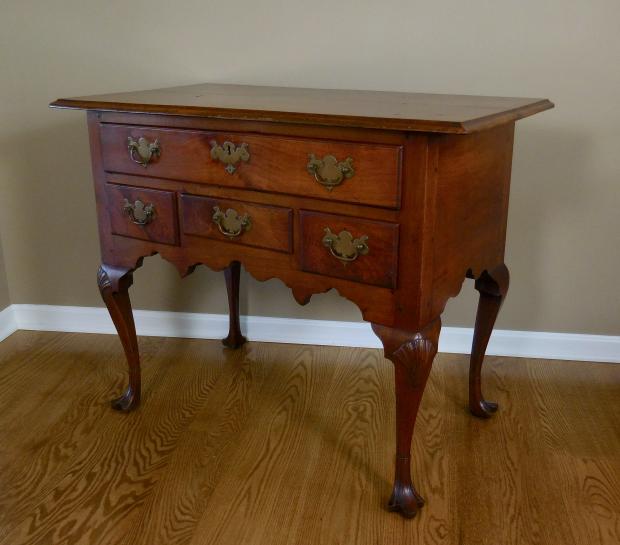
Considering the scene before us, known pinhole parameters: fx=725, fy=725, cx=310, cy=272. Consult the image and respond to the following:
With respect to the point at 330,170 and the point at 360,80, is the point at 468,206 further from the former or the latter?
the point at 360,80

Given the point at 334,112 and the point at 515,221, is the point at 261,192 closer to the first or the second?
the point at 334,112

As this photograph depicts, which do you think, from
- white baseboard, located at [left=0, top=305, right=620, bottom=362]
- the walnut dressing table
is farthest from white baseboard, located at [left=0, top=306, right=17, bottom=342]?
the walnut dressing table

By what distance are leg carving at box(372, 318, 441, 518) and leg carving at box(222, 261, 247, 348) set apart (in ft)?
3.00

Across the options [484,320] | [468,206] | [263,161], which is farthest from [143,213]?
[484,320]

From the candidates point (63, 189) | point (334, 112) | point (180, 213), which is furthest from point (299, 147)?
point (63, 189)

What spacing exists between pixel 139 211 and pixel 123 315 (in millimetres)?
355

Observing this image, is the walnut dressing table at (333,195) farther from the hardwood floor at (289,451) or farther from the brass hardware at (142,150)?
the hardwood floor at (289,451)

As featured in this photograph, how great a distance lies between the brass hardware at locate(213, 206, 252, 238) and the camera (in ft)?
5.56

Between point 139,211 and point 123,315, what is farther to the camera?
point 123,315

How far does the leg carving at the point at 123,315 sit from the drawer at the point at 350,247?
2.00 ft

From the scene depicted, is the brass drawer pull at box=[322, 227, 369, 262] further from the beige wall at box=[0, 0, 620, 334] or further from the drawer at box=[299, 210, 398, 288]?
the beige wall at box=[0, 0, 620, 334]

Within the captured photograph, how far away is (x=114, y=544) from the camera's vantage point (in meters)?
1.59

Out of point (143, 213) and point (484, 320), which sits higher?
point (143, 213)

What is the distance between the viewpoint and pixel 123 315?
2.05 meters
